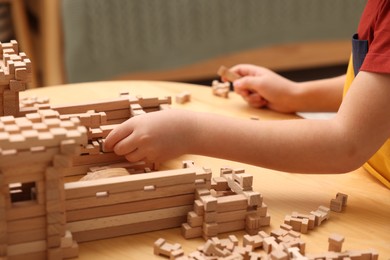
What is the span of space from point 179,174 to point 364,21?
45 cm

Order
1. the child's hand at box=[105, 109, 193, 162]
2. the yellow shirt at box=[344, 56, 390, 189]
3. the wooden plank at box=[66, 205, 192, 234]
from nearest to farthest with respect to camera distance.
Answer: the wooden plank at box=[66, 205, 192, 234], the child's hand at box=[105, 109, 193, 162], the yellow shirt at box=[344, 56, 390, 189]

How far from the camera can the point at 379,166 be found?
1072 mm

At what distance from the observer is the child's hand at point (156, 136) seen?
0.93 metres

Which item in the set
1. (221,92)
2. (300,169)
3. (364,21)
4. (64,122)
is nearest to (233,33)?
(221,92)

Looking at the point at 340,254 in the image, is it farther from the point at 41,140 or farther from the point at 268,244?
the point at 41,140

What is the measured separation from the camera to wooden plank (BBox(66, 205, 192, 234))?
818 mm

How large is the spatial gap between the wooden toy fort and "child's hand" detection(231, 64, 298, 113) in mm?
367

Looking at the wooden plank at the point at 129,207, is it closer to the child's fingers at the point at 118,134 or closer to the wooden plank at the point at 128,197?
the wooden plank at the point at 128,197

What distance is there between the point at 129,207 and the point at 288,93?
0.56 metres

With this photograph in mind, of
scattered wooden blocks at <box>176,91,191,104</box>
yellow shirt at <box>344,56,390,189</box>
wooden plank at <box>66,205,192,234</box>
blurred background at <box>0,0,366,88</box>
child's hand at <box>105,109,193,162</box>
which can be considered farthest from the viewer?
blurred background at <box>0,0,366,88</box>

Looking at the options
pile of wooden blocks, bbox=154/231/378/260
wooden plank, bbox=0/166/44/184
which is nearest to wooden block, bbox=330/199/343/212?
pile of wooden blocks, bbox=154/231/378/260

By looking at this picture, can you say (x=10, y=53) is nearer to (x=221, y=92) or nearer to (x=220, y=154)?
(x=220, y=154)

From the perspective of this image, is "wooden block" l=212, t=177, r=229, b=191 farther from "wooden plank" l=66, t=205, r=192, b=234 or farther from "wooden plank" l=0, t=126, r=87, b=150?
"wooden plank" l=0, t=126, r=87, b=150

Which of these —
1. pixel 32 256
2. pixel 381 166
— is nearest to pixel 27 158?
pixel 32 256
